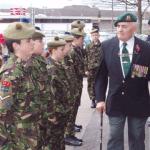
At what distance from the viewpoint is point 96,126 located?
950 cm

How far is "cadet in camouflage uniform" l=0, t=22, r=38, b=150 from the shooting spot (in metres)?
4.38

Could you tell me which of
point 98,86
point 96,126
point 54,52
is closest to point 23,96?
point 98,86

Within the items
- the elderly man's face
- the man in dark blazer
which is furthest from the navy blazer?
the elderly man's face

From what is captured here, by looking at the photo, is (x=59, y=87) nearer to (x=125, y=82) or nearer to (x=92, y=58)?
(x=125, y=82)

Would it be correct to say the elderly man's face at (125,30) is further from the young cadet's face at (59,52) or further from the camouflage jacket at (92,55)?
the camouflage jacket at (92,55)

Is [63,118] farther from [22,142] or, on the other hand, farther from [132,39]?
[22,142]

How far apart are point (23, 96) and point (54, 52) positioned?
2191 mm

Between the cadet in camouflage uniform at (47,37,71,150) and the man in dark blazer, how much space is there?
0.64 meters

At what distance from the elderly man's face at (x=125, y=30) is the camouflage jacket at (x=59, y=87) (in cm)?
108

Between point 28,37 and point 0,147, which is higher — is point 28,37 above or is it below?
above

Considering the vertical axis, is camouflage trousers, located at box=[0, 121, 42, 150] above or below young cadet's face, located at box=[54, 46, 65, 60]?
below

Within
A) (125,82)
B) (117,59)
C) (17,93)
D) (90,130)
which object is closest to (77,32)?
(90,130)

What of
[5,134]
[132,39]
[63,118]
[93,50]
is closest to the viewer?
[5,134]

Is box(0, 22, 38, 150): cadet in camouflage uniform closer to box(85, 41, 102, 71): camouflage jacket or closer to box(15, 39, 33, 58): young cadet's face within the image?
box(15, 39, 33, 58): young cadet's face
